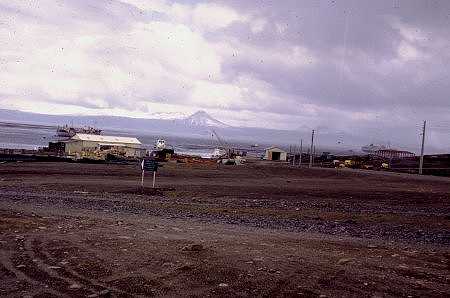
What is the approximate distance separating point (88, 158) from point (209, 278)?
194 feet

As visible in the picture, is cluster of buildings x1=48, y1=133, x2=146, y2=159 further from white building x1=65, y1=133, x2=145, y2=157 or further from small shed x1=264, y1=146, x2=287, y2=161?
small shed x1=264, y1=146, x2=287, y2=161

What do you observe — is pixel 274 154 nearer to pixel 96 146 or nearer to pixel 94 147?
pixel 96 146

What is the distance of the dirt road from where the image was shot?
9.49 meters

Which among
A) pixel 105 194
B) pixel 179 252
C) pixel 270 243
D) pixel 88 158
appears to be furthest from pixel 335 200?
pixel 88 158

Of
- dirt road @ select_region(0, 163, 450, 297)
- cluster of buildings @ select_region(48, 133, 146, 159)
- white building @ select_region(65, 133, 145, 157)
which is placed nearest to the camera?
dirt road @ select_region(0, 163, 450, 297)

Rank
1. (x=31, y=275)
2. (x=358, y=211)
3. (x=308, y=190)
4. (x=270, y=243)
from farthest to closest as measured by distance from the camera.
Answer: (x=308, y=190), (x=358, y=211), (x=270, y=243), (x=31, y=275)

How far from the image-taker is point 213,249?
1281 centimetres

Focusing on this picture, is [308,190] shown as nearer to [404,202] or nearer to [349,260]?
[404,202]

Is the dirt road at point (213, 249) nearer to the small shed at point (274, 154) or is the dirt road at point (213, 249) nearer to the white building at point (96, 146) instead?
the white building at point (96, 146)

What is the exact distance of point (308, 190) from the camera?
3794 centimetres

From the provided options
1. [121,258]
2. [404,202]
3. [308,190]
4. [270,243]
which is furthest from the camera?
[308,190]

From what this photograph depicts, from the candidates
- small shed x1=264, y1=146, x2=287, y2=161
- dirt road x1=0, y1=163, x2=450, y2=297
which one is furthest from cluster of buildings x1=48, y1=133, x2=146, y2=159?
dirt road x1=0, y1=163, x2=450, y2=297

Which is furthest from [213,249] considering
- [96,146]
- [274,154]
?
[274,154]

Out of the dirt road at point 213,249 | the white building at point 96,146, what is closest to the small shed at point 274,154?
the white building at point 96,146
